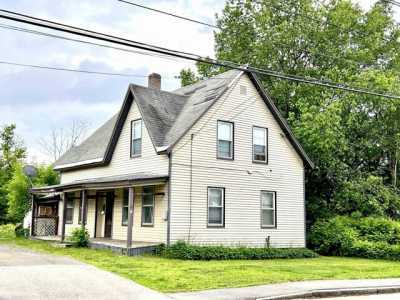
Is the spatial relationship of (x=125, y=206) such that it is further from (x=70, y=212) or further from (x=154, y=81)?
(x=154, y=81)

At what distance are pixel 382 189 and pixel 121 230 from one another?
13.3 m

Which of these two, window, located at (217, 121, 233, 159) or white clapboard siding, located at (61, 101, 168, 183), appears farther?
window, located at (217, 121, 233, 159)

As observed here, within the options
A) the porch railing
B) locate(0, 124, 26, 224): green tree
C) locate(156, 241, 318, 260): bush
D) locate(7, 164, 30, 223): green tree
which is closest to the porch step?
locate(156, 241, 318, 260): bush

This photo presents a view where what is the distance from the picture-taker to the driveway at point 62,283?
32.5ft

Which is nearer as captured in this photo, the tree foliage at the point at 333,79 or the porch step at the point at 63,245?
the porch step at the point at 63,245

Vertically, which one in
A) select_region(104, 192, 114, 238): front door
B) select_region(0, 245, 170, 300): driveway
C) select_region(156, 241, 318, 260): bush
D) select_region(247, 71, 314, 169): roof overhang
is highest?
select_region(247, 71, 314, 169): roof overhang

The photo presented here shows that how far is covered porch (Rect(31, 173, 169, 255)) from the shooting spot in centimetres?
1867

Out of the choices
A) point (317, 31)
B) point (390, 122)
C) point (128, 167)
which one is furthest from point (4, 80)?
point (390, 122)

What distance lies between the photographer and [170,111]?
72.4ft

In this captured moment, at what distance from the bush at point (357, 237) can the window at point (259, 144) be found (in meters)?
4.87

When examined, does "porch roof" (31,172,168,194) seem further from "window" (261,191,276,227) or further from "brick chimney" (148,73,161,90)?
"brick chimney" (148,73,161,90)

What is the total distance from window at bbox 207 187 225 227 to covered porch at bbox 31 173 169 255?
6.53 feet

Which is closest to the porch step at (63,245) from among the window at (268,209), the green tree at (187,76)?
the window at (268,209)

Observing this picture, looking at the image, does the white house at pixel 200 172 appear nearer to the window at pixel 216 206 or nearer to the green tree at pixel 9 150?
the window at pixel 216 206
